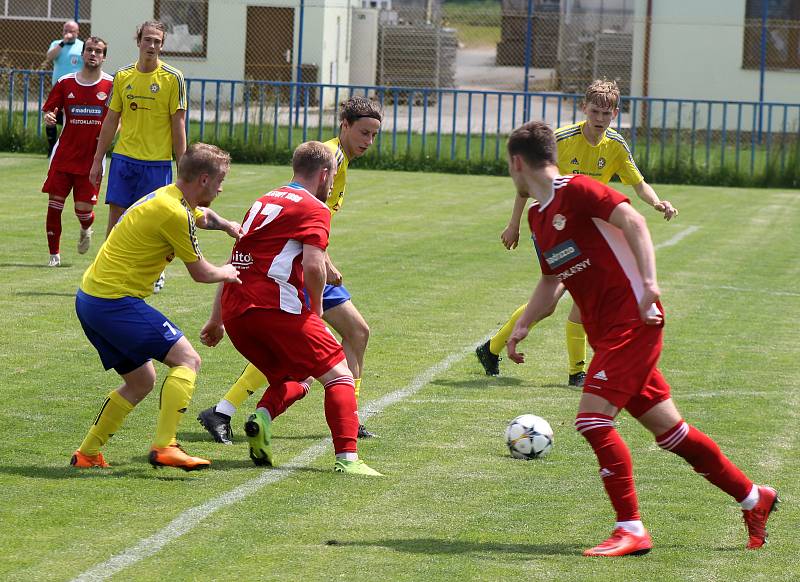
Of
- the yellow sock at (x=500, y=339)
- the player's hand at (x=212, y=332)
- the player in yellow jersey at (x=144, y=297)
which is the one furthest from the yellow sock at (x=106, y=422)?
the yellow sock at (x=500, y=339)

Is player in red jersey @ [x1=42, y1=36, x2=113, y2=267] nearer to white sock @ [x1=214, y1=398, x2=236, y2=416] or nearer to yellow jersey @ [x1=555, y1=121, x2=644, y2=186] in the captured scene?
yellow jersey @ [x1=555, y1=121, x2=644, y2=186]

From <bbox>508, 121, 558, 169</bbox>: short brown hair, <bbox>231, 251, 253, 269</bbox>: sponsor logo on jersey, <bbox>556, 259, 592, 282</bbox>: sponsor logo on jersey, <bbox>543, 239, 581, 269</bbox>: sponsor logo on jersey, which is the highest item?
<bbox>508, 121, 558, 169</bbox>: short brown hair

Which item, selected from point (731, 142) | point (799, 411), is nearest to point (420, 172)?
point (731, 142)

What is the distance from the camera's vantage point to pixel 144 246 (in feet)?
20.5

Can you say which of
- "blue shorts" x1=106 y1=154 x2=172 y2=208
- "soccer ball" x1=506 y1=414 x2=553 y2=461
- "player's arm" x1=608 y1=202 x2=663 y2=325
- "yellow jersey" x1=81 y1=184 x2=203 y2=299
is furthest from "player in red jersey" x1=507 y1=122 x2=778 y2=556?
"blue shorts" x1=106 y1=154 x2=172 y2=208

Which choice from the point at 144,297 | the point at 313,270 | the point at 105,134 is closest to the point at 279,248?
the point at 313,270

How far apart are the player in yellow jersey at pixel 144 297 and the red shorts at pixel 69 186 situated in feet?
22.0

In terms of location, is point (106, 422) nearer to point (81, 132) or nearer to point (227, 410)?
point (227, 410)

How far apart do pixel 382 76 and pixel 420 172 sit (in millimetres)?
12085

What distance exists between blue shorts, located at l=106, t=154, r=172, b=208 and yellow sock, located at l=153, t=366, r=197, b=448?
5.43m

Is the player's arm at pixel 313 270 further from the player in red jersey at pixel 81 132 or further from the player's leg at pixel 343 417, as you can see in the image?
the player in red jersey at pixel 81 132

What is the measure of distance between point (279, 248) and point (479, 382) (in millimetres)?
2963

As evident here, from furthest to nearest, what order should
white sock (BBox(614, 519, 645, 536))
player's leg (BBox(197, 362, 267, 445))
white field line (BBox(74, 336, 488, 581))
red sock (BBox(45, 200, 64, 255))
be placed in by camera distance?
red sock (BBox(45, 200, 64, 255))
player's leg (BBox(197, 362, 267, 445))
white sock (BBox(614, 519, 645, 536))
white field line (BBox(74, 336, 488, 581))

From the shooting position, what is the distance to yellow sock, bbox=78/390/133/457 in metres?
6.33
